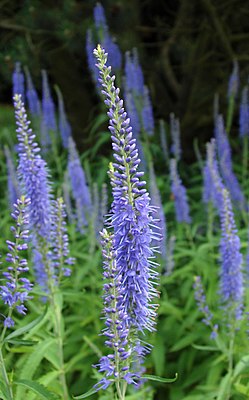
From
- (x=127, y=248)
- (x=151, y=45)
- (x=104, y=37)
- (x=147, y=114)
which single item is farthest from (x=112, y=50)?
(x=127, y=248)

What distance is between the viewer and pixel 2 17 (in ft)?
33.7

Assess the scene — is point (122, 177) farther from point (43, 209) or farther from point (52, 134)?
point (52, 134)

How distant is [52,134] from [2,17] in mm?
2889

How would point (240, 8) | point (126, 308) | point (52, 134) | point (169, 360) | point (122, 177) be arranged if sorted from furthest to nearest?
point (240, 8)
point (52, 134)
point (169, 360)
point (126, 308)
point (122, 177)

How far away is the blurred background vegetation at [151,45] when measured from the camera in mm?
9008

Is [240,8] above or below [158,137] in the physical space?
above

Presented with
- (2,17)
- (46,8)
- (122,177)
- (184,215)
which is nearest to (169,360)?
(184,215)

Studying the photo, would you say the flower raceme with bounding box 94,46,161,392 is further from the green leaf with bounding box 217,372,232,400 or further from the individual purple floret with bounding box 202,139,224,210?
the individual purple floret with bounding box 202,139,224,210

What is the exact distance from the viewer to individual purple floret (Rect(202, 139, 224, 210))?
5590mm

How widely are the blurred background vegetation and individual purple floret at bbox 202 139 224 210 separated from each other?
335 centimetres

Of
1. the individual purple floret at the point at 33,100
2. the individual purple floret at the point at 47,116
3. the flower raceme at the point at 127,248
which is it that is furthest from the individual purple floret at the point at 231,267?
the individual purple floret at the point at 33,100

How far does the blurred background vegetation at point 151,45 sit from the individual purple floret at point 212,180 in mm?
3350

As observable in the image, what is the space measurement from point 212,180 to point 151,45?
504 centimetres

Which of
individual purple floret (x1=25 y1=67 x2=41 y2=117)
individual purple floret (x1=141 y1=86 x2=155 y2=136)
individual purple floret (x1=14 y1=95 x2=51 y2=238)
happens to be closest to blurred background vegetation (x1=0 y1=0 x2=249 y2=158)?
individual purple floret (x1=25 y1=67 x2=41 y2=117)
